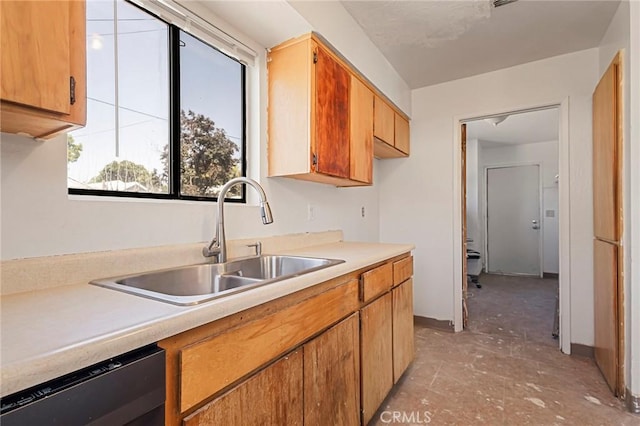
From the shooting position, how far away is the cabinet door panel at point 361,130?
85.1 inches

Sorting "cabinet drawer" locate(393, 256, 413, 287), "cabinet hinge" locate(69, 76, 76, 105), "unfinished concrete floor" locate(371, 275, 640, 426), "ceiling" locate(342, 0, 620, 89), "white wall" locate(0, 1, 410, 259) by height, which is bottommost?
"unfinished concrete floor" locate(371, 275, 640, 426)

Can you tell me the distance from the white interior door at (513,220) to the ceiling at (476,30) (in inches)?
143

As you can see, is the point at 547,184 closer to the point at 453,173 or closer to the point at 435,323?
the point at 453,173

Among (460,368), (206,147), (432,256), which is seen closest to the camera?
(206,147)

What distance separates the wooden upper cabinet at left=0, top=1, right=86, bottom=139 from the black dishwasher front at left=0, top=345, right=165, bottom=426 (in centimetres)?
60

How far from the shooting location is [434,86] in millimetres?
3236

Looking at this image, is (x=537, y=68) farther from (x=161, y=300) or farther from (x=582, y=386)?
(x=161, y=300)

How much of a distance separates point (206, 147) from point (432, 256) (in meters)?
2.44

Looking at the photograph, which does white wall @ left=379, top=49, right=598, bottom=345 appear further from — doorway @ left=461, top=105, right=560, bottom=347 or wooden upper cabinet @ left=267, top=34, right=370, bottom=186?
doorway @ left=461, top=105, right=560, bottom=347

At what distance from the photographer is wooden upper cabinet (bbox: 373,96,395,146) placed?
99.3 inches

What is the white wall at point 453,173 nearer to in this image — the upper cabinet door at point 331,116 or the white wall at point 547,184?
the upper cabinet door at point 331,116

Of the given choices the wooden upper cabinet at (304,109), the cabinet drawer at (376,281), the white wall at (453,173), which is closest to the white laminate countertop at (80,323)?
the cabinet drawer at (376,281)

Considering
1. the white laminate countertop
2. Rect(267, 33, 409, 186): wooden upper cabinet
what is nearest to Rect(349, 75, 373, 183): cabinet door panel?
Rect(267, 33, 409, 186): wooden upper cabinet

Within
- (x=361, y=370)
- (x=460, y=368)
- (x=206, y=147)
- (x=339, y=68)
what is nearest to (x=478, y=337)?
(x=460, y=368)
